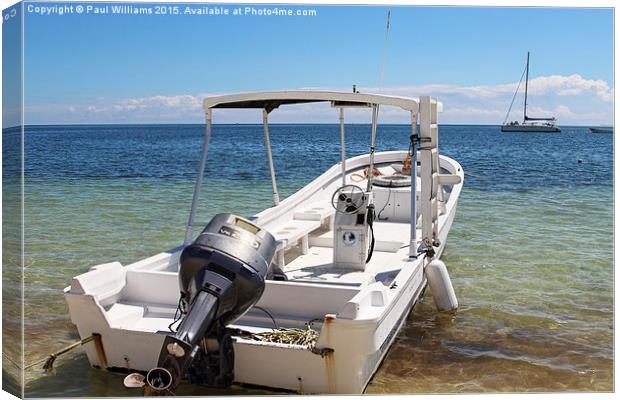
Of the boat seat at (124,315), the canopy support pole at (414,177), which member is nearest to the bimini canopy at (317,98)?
the canopy support pole at (414,177)

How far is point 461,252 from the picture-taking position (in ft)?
33.8

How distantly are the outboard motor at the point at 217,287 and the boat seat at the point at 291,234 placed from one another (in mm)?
2131

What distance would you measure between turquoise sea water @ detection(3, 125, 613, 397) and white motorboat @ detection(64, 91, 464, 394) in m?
0.35

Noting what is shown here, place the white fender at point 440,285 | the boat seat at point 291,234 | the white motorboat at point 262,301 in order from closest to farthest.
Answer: the white motorboat at point 262,301, the white fender at point 440,285, the boat seat at point 291,234

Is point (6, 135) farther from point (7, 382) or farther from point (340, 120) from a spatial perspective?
point (340, 120)

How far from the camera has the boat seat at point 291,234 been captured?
7.02 meters

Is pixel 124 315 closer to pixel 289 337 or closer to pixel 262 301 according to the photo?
pixel 262 301

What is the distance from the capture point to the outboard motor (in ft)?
14.6

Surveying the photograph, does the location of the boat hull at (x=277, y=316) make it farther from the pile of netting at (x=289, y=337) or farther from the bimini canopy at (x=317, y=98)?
the bimini canopy at (x=317, y=98)

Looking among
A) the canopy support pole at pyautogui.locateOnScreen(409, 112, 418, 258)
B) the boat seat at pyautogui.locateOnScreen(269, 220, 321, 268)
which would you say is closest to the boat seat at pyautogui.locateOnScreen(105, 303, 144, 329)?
the boat seat at pyautogui.locateOnScreen(269, 220, 321, 268)

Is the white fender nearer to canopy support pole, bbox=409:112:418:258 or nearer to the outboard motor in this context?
canopy support pole, bbox=409:112:418:258

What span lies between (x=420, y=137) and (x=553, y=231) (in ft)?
21.3

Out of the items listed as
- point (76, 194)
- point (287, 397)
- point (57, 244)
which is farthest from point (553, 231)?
point (76, 194)

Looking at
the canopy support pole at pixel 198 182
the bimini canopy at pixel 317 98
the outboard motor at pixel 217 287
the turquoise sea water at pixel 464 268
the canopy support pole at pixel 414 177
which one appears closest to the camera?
the outboard motor at pixel 217 287
